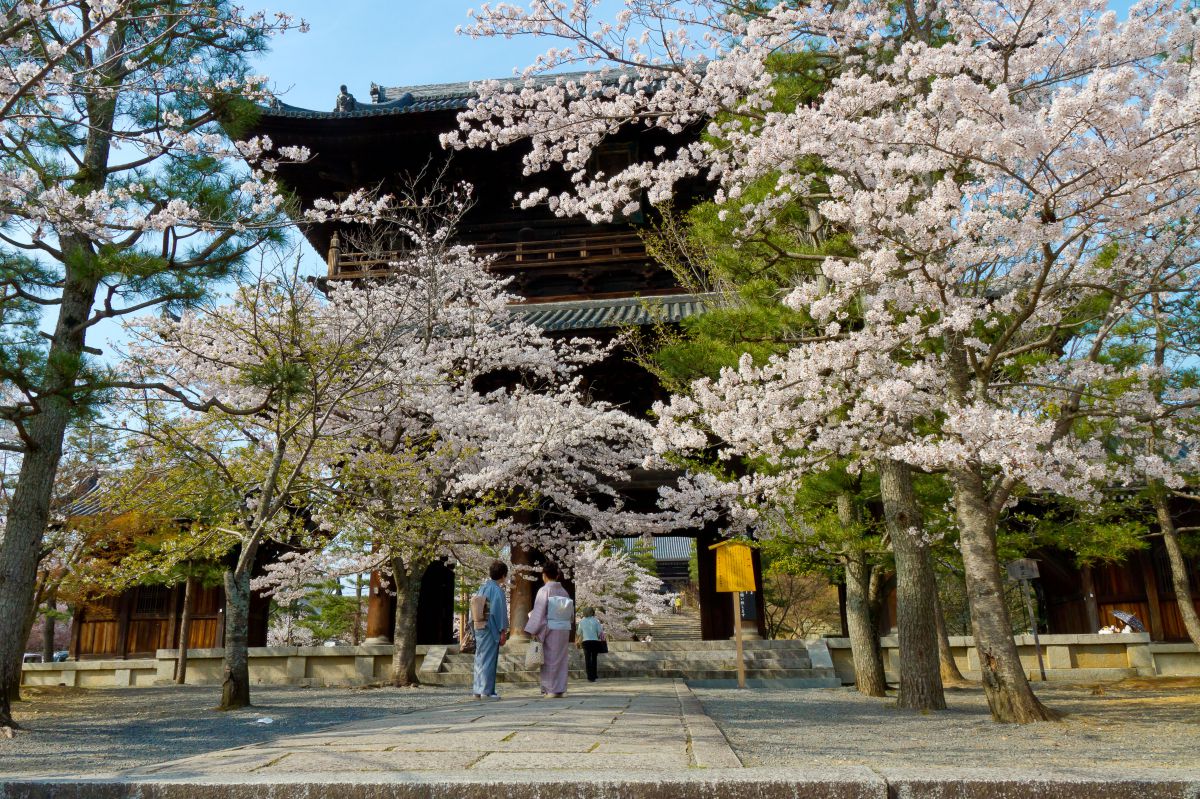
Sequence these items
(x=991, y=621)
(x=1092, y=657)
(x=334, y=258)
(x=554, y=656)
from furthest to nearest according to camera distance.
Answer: (x=334, y=258), (x=1092, y=657), (x=554, y=656), (x=991, y=621)

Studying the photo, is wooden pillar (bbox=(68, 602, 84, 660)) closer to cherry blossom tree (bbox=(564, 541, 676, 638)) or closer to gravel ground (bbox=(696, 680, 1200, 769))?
cherry blossom tree (bbox=(564, 541, 676, 638))

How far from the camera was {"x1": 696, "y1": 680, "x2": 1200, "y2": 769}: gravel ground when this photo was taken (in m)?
4.71

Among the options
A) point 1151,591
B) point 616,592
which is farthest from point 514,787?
point 616,592

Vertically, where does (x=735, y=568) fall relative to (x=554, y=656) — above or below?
above

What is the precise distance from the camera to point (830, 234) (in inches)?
400

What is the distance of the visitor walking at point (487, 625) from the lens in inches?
344

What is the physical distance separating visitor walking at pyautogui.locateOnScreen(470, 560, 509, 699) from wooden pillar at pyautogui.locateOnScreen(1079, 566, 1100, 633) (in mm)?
13292

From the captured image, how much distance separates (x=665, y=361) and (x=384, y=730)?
512cm

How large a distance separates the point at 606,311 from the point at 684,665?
601cm

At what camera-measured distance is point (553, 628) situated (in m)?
8.99

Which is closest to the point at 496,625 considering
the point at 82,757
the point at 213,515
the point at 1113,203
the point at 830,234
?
the point at 82,757

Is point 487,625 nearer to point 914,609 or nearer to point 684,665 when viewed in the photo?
point 914,609

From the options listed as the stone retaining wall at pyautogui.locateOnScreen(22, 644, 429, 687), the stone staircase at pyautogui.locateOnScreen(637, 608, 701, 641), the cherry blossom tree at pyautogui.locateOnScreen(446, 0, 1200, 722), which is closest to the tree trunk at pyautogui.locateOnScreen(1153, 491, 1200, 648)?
the cherry blossom tree at pyautogui.locateOnScreen(446, 0, 1200, 722)

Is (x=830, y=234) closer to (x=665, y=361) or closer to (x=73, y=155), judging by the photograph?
(x=665, y=361)
